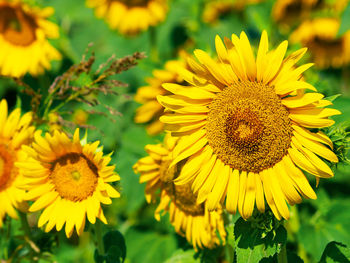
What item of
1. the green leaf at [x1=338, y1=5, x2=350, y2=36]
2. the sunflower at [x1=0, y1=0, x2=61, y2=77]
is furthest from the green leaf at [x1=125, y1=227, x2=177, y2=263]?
the green leaf at [x1=338, y1=5, x2=350, y2=36]

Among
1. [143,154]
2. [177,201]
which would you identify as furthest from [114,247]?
[143,154]

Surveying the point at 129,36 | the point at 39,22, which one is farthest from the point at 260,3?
the point at 39,22

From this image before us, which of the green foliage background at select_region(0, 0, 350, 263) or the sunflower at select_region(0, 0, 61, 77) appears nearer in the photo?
the green foliage background at select_region(0, 0, 350, 263)

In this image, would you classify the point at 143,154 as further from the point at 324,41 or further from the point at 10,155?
the point at 324,41

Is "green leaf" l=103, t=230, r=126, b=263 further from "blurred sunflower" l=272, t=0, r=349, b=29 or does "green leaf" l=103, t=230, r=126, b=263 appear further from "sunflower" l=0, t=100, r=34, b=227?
"blurred sunflower" l=272, t=0, r=349, b=29

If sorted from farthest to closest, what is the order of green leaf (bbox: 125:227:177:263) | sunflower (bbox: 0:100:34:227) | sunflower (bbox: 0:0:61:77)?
1. sunflower (bbox: 0:0:61:77)
2. green leaf (bbox: 125:227:177:263)
3. sunflower (bbox: 0:100:34:227)

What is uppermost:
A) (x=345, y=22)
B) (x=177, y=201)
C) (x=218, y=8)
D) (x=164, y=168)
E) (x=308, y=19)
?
(x=218, y=8)

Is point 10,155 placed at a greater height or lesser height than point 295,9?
lesser

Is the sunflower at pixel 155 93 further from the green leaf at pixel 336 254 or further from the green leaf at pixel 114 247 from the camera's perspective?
the green leaf at pixel 336 254
